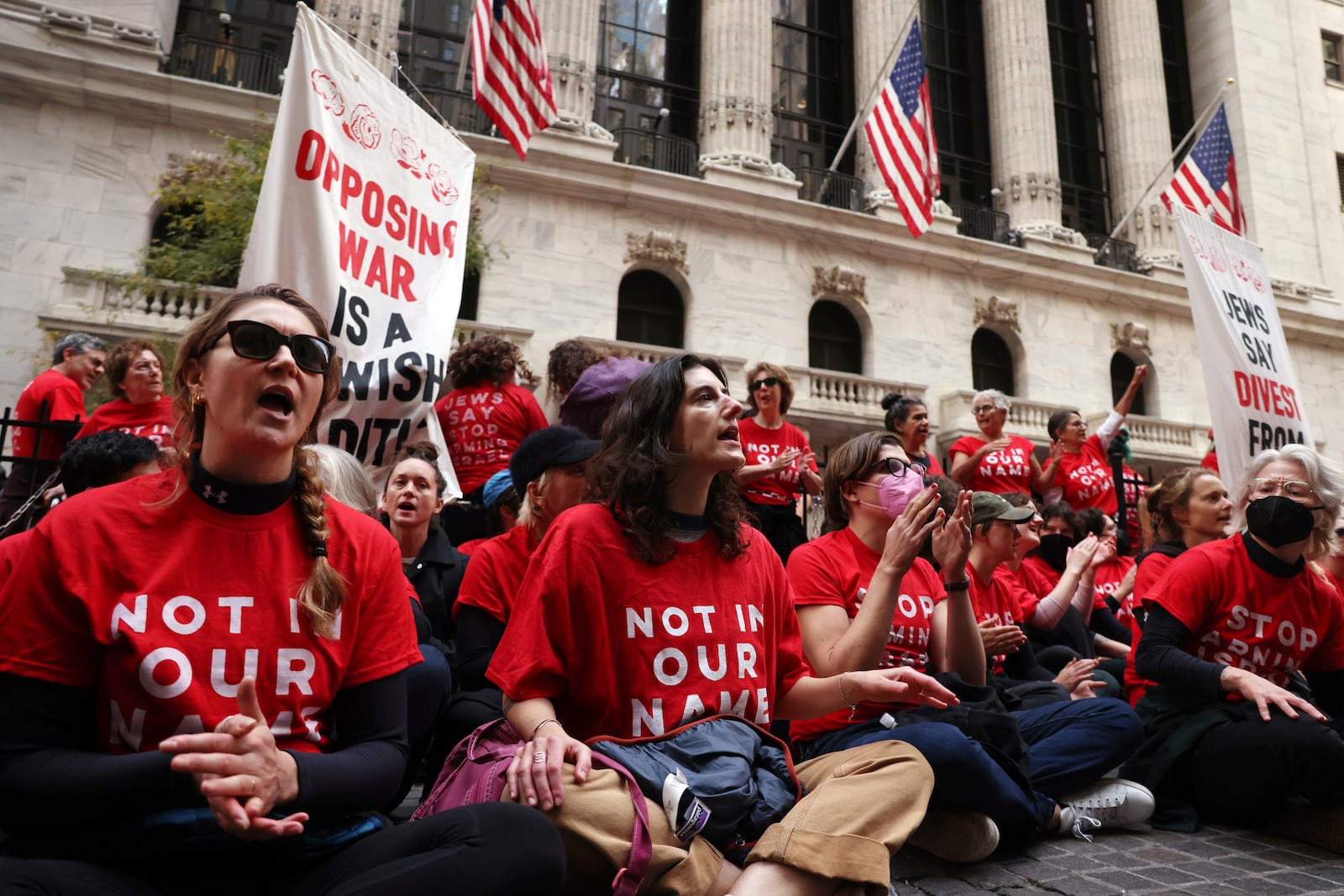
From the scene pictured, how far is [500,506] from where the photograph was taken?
5078mm

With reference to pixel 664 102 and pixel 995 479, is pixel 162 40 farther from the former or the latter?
pixel 995 479

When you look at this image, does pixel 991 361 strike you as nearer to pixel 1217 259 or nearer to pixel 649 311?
pixel 649 311

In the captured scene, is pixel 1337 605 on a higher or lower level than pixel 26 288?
lower

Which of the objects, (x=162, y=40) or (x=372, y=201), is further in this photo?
(x=162, y=40)

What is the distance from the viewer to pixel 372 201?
510cm

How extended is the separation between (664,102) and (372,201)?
58.2 feet

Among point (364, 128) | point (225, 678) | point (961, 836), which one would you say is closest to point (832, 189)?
point (364, 128)

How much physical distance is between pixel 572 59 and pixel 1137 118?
15303 millimetres

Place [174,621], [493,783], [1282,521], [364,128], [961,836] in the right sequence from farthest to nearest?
[364,128], [1282,521], [961,836], [493,783], [174,621]

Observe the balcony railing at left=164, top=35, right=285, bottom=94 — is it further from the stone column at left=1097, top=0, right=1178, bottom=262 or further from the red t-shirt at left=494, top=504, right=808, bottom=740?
the stone column at left=1097, top=0, right=1178, bottom=262

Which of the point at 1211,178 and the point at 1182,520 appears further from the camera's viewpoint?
the point at 1211,178

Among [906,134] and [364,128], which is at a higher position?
[906,134]

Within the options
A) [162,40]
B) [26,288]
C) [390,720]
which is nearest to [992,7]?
[162,40]

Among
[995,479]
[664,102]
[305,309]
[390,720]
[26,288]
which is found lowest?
[390,720]
